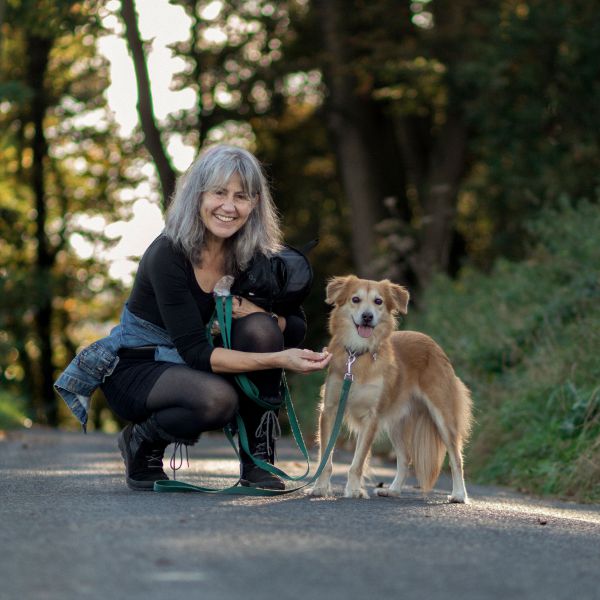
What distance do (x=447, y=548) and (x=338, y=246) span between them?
22.9 metres

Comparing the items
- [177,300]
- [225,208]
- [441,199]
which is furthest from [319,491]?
[441,199]

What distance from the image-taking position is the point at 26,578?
12.8ft

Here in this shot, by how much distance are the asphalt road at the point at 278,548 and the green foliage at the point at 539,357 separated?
252cm

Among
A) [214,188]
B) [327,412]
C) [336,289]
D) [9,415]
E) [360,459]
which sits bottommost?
[9,415]

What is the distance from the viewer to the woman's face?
6629mm

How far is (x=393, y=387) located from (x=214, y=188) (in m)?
1.67

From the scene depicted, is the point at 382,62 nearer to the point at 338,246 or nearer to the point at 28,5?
the point at 28,5

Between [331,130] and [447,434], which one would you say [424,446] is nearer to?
[447,434]

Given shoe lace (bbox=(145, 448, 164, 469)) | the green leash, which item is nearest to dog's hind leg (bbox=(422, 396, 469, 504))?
the green leash

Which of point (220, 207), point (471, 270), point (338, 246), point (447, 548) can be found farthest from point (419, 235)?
point (447, 548)

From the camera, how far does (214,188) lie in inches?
261

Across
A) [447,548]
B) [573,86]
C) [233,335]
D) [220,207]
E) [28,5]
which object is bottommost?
[447,548]

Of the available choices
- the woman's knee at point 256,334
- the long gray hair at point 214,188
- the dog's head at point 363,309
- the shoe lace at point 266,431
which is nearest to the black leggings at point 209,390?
the woman's knee at point 256,334

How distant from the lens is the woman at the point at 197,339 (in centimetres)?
643
